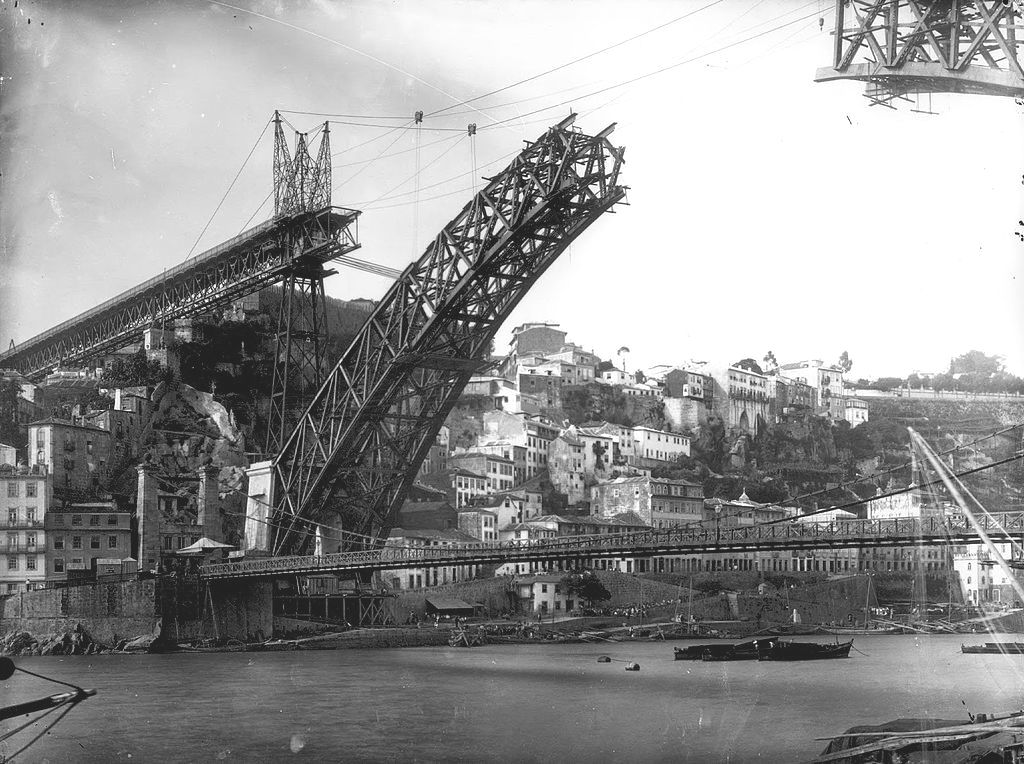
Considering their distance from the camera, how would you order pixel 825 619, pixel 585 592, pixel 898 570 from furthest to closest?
pixel 898 570 < pixel 825 619 < pixel 585 592

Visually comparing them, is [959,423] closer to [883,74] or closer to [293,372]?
[293,372]

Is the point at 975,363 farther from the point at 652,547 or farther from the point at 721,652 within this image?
the point at 652,547

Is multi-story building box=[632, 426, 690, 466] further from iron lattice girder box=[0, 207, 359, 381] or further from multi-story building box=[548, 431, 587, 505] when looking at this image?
iron lattice girder box=[0, 207, 359, 381]

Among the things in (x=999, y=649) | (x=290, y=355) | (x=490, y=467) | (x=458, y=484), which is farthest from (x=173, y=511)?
(x=999, y=649)

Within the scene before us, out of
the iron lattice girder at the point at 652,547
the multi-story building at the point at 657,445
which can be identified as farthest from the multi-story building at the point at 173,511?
the multi-story building at the point at 657,445

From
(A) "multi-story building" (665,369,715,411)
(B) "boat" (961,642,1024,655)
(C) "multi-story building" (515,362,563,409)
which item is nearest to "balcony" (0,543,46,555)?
(B) "boat" (961,642,1024,655)

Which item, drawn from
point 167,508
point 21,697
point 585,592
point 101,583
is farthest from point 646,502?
point 21,697
